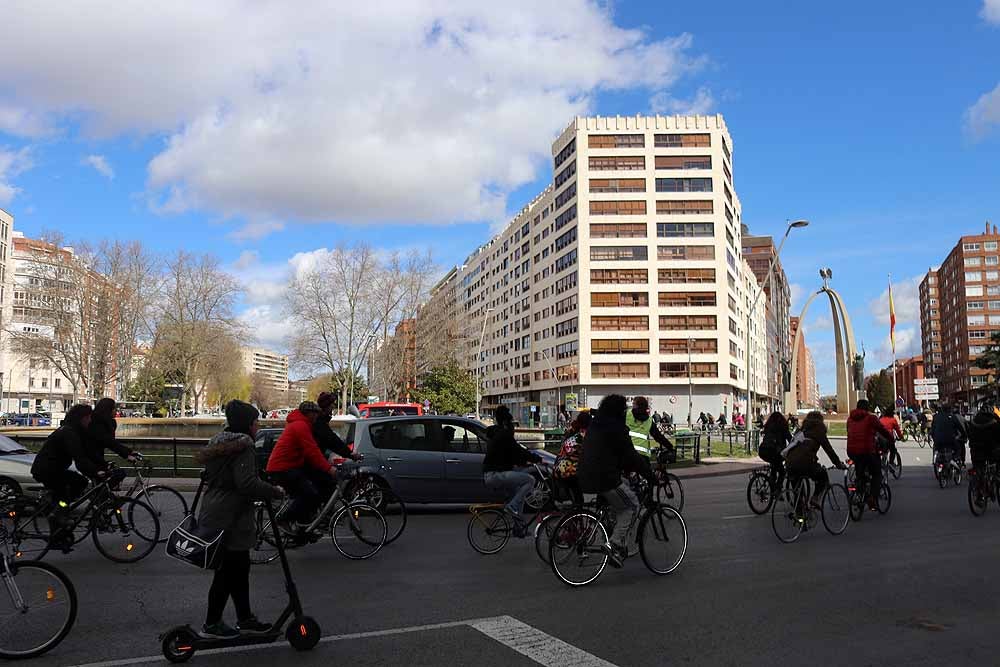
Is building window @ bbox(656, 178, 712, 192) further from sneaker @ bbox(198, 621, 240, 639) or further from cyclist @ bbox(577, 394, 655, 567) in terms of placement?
sneaker @ bbox(198, 621, 240, 639)

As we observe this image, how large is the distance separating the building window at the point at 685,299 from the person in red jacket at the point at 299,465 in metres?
70.5

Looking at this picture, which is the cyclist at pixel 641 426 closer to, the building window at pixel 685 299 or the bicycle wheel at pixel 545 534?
the bicycle wheel at pixel 545 534

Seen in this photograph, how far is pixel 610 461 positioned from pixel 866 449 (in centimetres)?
681

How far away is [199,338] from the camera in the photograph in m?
59.1

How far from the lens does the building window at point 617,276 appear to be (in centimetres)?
7769

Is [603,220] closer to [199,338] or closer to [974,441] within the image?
[199,338]

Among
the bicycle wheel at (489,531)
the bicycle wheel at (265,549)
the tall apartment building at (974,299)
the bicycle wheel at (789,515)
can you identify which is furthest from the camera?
the tall apartment building at (974,299)

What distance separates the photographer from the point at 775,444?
43.3ft

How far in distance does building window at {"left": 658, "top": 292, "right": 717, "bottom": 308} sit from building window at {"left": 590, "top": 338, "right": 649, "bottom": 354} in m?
4.28

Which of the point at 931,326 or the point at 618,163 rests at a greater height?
the point at 618,163

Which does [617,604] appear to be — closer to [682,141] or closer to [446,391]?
[446,391]

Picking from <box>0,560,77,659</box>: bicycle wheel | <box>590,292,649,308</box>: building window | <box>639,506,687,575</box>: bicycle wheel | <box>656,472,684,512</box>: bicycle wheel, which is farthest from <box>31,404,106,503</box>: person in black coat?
<box>590,292,649,308</box>: building window

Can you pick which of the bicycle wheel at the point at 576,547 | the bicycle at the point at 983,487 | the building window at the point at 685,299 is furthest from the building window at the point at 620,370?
the bicycle wheel at the point at 576,547

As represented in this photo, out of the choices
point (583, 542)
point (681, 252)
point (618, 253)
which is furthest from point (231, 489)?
point (681, 252)
